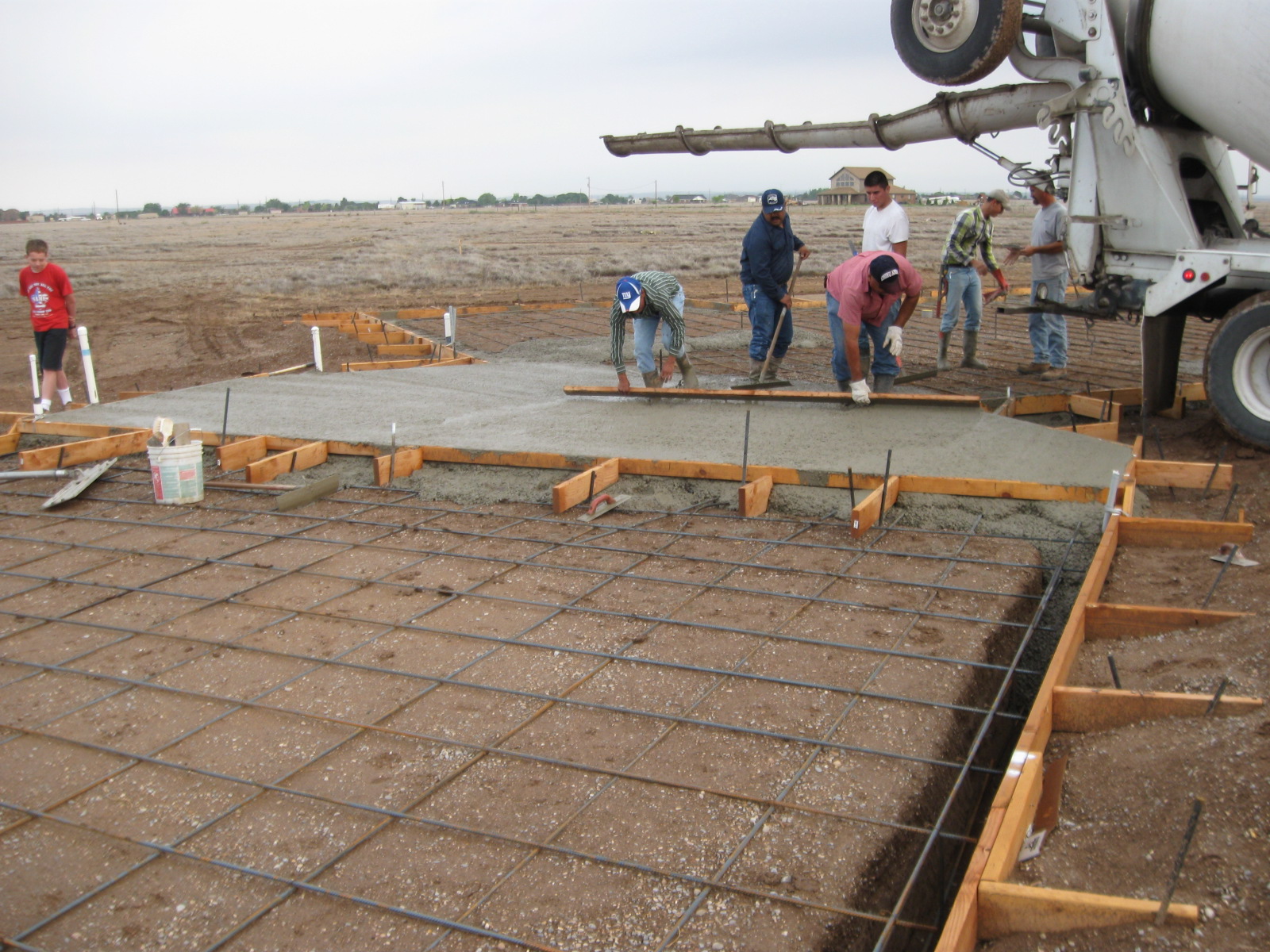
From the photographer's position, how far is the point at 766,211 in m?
6.62

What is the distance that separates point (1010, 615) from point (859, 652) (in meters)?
0.66

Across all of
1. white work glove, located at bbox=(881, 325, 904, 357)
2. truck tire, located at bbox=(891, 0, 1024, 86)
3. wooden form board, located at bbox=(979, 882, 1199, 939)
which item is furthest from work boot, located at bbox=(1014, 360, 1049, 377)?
wooden form board, located at bbox=(979, 882, 1199, 939)

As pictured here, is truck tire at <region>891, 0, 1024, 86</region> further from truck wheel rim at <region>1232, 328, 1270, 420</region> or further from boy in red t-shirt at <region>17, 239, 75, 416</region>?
boy in red t-shirt at <region>17, 239, 75, 416</region>

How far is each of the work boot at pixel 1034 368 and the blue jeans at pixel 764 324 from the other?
1.96m

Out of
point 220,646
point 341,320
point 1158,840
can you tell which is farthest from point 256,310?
point 1158,840

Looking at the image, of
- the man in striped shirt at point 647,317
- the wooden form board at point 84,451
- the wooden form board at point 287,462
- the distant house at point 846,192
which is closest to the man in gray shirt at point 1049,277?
the man in striped shirt at point 647,317

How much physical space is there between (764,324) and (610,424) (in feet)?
6.12

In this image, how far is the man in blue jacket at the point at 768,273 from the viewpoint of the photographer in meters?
6.69

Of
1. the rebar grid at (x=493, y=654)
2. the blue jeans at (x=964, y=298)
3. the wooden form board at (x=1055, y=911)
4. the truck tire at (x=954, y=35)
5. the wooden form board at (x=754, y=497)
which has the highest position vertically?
the truck tire at (x=954, y=35)

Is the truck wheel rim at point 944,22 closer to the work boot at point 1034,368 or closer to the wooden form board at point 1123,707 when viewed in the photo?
the work boot at point 1034,368

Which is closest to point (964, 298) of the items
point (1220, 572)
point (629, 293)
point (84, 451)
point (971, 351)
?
point (971, 351)

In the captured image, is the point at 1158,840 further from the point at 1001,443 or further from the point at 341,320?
the point at 341,320

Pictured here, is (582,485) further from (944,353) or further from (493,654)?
(944,353)

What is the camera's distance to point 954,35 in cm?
554
